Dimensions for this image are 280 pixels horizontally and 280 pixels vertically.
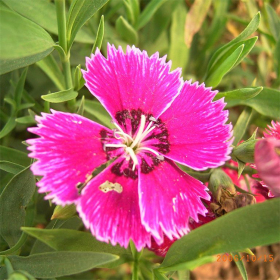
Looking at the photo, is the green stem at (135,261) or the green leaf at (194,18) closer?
the green stem at (135,261)

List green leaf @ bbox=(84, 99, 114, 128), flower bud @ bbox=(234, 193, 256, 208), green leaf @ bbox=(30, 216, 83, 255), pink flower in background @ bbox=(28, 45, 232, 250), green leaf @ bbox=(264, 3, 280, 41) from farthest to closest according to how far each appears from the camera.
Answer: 1. green leaf @ bbox=(264, 3, 280, 41)
2. green leaf @ bbox=(84, 99, 114, 128)
3. green leaf @ bbox=(30, 216, 83, 255)
4. flower bud @ bbox=(234, 193, 256, 208)
5. pink flower in background @ bbox=(28, 45, 232, 250)

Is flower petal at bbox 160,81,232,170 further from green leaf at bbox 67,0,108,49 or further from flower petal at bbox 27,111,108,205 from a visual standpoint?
green leaf at bbox 67,0,108,49

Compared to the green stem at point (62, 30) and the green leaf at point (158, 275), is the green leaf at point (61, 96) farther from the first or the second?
the green leaf at point (158, 275)

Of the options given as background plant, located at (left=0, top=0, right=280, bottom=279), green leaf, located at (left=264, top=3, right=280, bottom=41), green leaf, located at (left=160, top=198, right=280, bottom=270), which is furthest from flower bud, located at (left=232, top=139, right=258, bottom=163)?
green leaf, located at (left=264, top=3, right=280, bottom=41)

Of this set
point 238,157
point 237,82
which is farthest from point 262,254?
point 238,157

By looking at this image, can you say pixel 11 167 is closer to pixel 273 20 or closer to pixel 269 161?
pixel 269 161

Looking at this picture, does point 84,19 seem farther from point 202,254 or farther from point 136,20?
point 202,254

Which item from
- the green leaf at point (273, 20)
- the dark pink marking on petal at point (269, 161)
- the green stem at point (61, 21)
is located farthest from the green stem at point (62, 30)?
the green leaf at point (273, 20)
